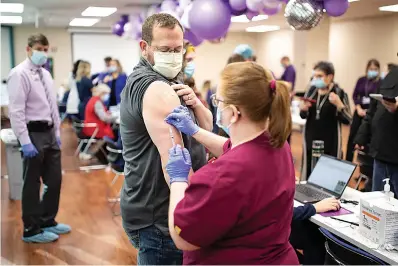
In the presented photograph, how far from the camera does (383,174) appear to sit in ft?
9.94

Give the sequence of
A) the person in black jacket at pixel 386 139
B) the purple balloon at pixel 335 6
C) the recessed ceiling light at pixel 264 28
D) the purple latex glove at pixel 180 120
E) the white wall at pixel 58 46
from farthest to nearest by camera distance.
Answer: the white wall at pixel 58 46 < the recessed ceiling light at pixel 264 28 < the purple balloon at pixel 335 6 < the person in black jacket at pixel 386 139 < the purple latex glove at pixel 180 120

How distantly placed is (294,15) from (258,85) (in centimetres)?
224

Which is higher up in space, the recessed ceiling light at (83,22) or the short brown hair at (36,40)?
the recessed ceiling light at (83,22)

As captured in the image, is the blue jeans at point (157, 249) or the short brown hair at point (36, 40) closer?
the blue jeans at point (157, 249)

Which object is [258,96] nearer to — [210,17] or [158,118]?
[158,118]

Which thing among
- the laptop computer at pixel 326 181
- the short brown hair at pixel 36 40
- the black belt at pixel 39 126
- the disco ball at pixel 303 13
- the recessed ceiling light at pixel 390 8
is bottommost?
the laptop computer at pixel 326 181

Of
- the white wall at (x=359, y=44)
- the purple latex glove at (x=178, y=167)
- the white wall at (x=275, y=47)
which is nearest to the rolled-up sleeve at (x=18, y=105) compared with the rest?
the purple latex glove at (x=178, y=167)

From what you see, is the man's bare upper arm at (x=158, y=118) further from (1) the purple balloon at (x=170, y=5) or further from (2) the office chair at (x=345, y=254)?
(1) the purple balloon at (x=170, y=5)

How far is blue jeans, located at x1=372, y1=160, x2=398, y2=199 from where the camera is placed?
293cm

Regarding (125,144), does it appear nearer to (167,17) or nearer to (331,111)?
(167,17)

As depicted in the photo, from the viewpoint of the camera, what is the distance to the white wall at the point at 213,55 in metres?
12.1

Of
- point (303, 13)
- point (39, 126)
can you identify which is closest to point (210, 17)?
point (303, 13)

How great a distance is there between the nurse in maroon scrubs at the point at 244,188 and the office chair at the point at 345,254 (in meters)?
0.59

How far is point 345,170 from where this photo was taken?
236cm
